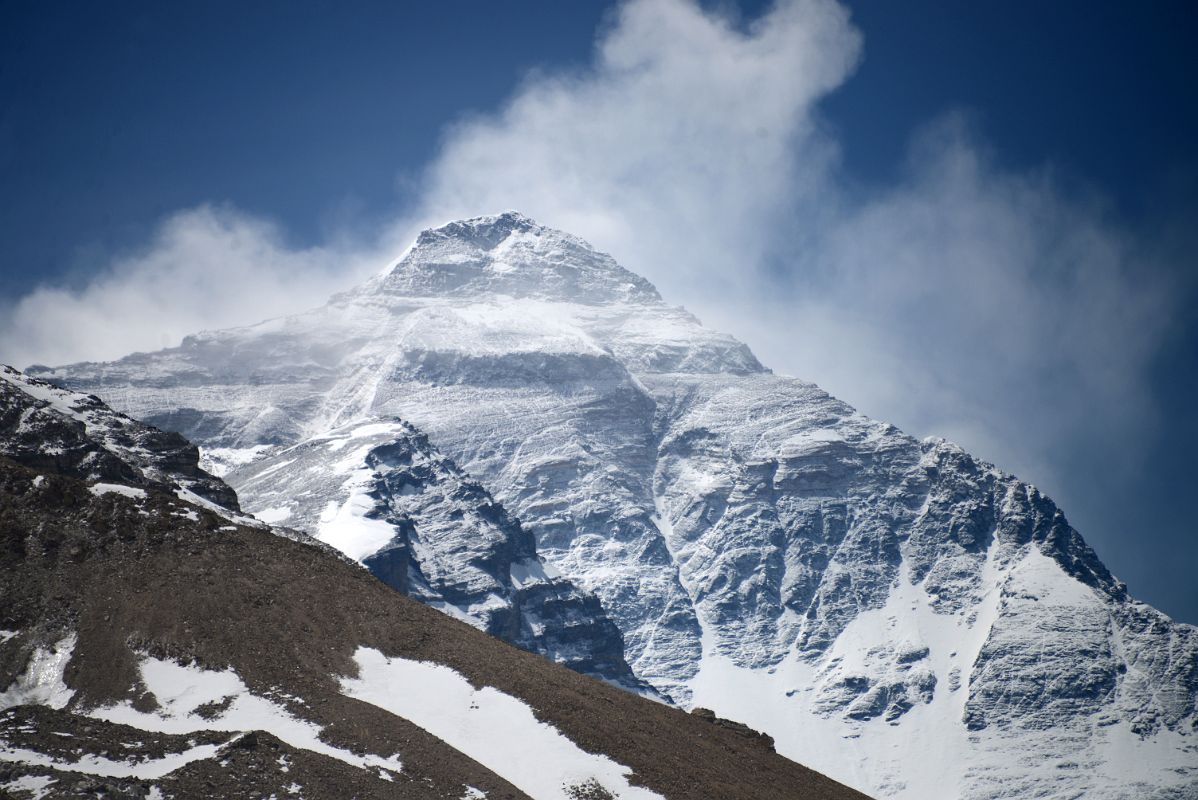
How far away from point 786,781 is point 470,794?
2704cm

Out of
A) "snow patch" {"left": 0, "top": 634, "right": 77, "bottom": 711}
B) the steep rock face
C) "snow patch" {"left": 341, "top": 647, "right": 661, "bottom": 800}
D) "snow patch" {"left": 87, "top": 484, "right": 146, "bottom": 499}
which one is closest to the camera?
"snow patch" {"left": 0, "top": 634, "right": 77, "bottom": 711}

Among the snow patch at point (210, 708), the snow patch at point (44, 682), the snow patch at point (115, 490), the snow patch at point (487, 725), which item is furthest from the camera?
the snow patch at point (115, 490)

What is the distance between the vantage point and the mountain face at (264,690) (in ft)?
205

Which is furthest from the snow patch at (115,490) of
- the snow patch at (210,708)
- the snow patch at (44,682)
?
the snow patch at (210,708)

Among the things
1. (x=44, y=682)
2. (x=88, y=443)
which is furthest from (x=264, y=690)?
(x=88, y=443)

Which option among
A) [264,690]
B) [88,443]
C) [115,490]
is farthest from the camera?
[88,443]

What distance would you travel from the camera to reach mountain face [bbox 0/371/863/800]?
62.6 meters

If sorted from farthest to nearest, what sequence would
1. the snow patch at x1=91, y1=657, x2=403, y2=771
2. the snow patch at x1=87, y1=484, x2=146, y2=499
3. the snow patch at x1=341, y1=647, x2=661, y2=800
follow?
the snow patch at x1=87, y1=484, x2=146, y2=499, the snow patch at x1=341, y1=647, x2=661, y2=800, the snow patch at x1=91, y1=657, x2=403, y2=771

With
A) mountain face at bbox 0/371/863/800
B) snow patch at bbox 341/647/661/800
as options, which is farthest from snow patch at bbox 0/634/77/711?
snow patch at bbox 341/647/661/800

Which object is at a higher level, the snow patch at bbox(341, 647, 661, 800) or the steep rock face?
the steep rock face

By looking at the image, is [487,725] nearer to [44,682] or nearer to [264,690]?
[264,690]

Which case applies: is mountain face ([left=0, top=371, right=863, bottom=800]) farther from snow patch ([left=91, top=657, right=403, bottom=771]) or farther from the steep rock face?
the steep rock face

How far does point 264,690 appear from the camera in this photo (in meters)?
73.1

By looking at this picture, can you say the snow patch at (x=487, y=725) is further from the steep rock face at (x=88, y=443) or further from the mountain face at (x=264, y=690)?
the steep rock face at (x=88, y=443)
